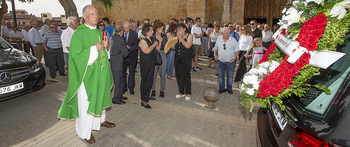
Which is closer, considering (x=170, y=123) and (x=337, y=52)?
(x=337, y=52)

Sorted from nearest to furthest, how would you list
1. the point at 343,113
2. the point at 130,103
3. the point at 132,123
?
the point at 343,113 < the point at 132,123 < the point at 130,103

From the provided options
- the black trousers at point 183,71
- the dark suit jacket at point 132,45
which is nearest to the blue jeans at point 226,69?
the black trousers at point 183,71

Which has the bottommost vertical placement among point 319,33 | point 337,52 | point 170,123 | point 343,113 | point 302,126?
point 170,123

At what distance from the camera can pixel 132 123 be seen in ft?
13.5

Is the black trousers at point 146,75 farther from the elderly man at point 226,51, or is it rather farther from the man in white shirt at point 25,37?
the man in white shirt at point 25,37

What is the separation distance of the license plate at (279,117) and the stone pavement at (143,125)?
1.20 m

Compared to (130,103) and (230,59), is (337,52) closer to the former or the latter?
(230,59)

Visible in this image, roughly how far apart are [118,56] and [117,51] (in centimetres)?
12

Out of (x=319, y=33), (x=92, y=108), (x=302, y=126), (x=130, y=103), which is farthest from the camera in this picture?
(x=130, y=103)

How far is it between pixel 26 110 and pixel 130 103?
2.33m

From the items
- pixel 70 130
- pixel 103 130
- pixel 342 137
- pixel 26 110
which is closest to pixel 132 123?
pixel 103 130

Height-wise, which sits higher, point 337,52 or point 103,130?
point 337,52

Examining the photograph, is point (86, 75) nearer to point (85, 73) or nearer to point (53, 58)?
point (85, 73)

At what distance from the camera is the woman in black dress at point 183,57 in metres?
5.10
